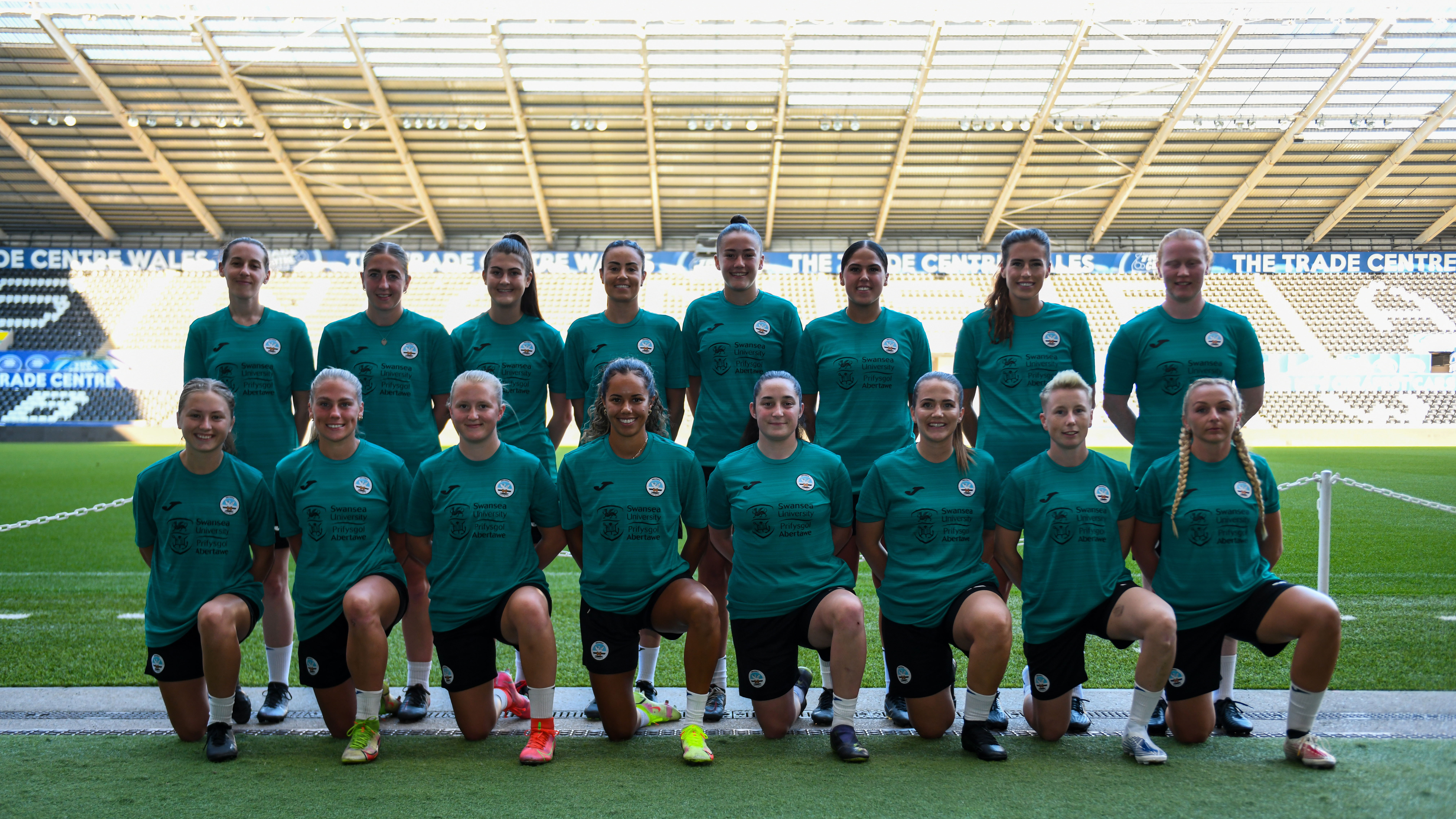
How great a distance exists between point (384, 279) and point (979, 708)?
2.94 meters

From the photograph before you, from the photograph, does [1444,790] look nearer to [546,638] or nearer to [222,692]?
[546,638]

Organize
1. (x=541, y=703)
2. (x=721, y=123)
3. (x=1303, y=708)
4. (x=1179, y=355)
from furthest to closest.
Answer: (x=721, y=123) → (x=1179, y=355) → (x=541, y=703) → (x=1303, y=708)

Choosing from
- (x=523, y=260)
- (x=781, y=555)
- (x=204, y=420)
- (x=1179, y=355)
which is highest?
(x=523, y=260)

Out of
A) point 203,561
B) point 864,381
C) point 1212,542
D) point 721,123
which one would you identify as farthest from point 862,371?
point 721,123

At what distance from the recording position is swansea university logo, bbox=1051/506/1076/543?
3.27m

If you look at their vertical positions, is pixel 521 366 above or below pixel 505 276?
below

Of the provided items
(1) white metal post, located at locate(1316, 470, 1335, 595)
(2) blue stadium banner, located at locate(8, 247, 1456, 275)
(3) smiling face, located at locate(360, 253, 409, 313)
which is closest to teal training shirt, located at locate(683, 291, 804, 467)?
(3) smiling face, located at locate(360, 253, 409, 313)

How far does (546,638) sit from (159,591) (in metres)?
1.51

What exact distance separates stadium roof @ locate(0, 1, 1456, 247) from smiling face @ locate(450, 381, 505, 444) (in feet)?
61.5

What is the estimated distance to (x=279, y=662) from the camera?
146 inches

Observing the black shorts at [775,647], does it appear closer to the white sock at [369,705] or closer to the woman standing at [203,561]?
the white sock at [369,705]

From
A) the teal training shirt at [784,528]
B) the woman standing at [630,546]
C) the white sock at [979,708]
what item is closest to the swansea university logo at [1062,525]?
the white sock at [979,708]

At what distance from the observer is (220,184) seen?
2580 cm

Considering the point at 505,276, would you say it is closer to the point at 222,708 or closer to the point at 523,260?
the point at 523,260
